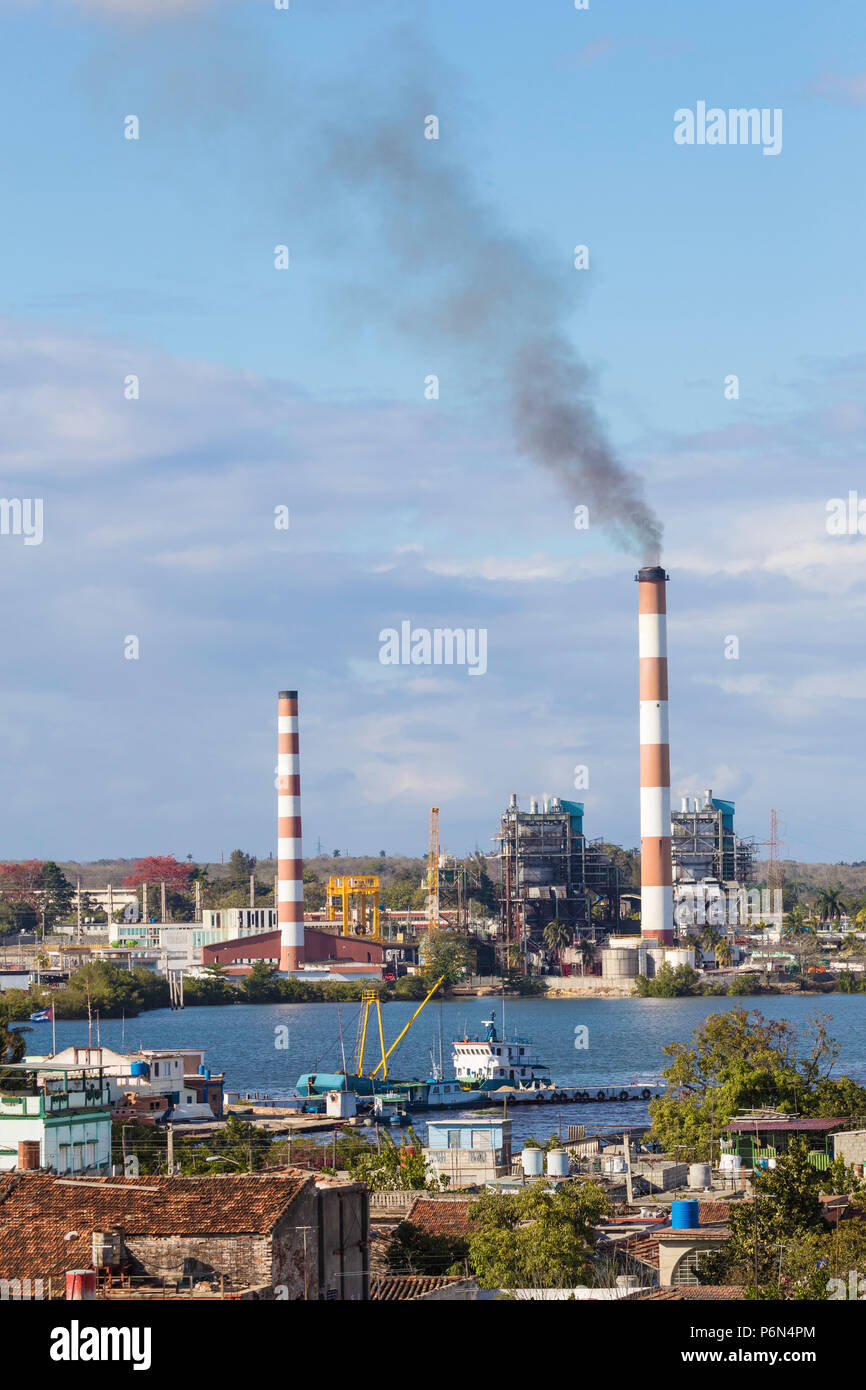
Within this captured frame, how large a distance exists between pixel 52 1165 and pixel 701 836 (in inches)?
3973

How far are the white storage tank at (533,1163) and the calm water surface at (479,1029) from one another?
68.9 feet

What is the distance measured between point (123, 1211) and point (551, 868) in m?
106

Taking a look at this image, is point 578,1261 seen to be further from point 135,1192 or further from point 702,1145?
point 702,1145

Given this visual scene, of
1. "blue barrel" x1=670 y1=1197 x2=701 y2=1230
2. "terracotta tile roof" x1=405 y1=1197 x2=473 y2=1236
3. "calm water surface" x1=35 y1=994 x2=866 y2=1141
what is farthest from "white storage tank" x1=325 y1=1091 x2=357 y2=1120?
"blue barrel" x1=670 y1=1197 x2=701 y2=1230

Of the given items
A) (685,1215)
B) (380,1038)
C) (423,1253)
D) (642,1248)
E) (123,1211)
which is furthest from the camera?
(380,1038)

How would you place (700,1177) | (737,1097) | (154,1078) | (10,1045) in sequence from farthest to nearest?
(154,1078), (10,1045), (737,1097), (700,1177)

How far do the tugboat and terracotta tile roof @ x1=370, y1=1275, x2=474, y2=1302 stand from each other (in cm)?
5048

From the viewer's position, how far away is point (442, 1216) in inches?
894

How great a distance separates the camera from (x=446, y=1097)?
64625 mm

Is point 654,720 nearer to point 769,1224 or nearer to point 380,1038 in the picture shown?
point 380,1038

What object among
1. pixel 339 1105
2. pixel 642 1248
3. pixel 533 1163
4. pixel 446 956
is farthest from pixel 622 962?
pixel 642 1248

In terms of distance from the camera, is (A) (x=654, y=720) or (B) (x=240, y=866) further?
(B) (x=240, y=866)

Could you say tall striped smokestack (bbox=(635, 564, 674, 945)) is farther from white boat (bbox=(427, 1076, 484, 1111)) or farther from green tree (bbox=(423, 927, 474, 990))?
green tree (bbox=(423, 927, 474, 990))
